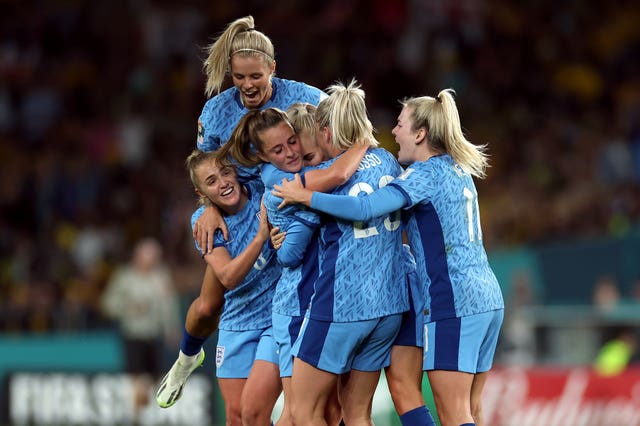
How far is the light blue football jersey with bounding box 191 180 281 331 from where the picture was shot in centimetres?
662

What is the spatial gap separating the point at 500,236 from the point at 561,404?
12.6ft

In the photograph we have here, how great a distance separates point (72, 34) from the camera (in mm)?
18250

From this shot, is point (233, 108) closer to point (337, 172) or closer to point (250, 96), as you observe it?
point (250, 96)

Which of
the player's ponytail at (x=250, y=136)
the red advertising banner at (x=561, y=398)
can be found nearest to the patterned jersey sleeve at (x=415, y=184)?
the player's ponytail at (x=250, y=136)

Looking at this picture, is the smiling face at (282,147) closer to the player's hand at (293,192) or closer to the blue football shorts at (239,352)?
the player's hand at (293,192)

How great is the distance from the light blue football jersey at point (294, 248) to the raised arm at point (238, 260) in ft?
0.48

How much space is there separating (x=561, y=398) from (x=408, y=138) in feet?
19.1

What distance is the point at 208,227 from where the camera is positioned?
661 centimetres

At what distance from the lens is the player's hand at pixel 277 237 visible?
607 cm

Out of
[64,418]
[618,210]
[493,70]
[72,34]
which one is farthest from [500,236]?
[72,34]

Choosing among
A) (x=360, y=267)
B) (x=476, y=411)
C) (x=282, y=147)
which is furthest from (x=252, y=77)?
(x=476, y=411)

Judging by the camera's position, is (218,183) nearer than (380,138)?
Yes

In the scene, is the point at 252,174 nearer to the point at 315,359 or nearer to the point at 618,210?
the point at 315,359

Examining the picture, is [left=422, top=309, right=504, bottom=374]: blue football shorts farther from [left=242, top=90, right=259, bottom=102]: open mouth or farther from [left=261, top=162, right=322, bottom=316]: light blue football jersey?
[left=242, top=90, right=259, bottom=102]: open mouth
